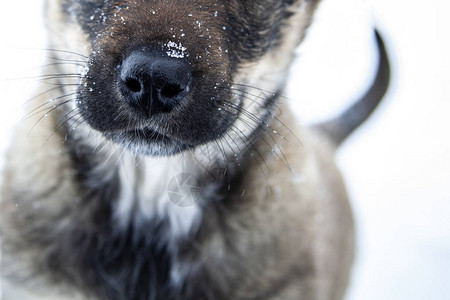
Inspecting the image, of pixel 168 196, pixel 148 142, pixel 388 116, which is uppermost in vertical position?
pixel 148 142

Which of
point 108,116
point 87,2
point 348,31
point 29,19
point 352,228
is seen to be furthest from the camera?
point 348,31

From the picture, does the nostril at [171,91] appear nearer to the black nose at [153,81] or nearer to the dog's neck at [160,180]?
the black nose at [153,81]

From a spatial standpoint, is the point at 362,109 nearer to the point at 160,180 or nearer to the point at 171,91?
the point at 160,180

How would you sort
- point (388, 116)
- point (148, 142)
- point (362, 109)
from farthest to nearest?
point (388, 116)
point (362, 109)
point (148, 142)

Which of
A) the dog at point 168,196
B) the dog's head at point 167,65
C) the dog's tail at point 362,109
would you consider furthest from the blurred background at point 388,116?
the dog's head at point 167,65

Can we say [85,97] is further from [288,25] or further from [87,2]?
[288,25]

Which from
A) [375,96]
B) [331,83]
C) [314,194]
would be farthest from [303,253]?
[331,83]

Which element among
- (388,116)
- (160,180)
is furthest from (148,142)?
(388,116)

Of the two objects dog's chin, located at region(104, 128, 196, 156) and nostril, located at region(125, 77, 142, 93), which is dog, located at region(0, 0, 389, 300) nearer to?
dog's chin, located at region(104, 128, 196, 156)
